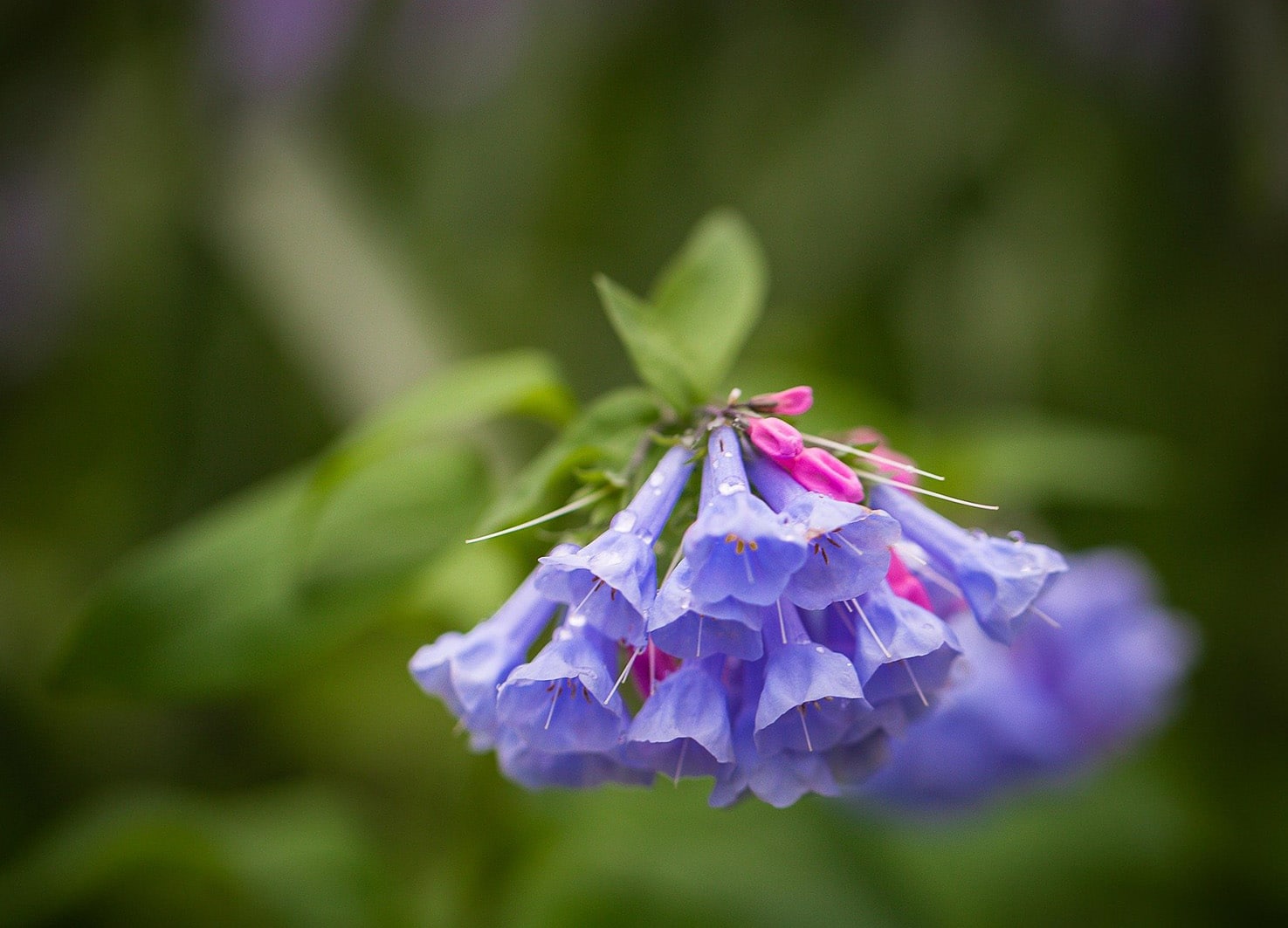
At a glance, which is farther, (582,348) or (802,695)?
(582,348)

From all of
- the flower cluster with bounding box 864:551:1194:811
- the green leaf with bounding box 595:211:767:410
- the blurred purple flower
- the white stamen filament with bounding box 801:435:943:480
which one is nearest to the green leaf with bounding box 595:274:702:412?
the green leaf with bounding box 595:211:767:410

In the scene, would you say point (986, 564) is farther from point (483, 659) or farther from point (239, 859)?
point (239, 859)

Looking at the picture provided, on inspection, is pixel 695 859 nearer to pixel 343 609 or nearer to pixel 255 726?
pixel 343 609

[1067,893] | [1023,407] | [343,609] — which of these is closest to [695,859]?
[343,609]

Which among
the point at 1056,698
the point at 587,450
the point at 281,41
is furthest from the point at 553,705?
the point at 281,41

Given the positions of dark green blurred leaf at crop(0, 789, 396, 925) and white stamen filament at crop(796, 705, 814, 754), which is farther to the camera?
dark green blurred leaf at crop(0, 789, 396, 925)

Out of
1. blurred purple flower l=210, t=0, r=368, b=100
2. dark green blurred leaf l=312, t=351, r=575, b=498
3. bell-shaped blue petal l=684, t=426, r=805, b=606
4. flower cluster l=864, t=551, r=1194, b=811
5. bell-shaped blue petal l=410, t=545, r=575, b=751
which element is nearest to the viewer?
bell-shaped blue petal l=684, t=426, r=805, b=606

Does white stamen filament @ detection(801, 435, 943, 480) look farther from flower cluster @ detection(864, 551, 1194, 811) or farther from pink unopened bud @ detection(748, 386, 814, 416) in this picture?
flower cluster @ detection(864, 551, 1194, 811)
